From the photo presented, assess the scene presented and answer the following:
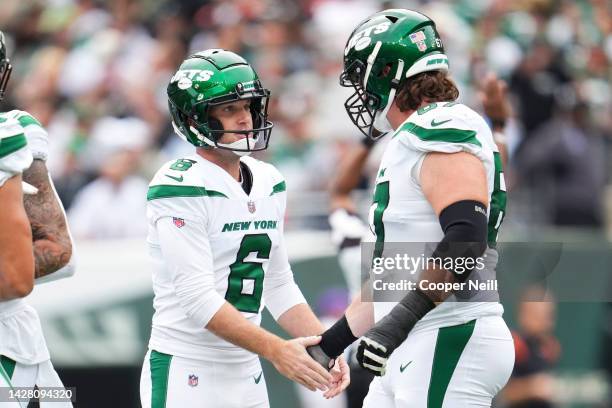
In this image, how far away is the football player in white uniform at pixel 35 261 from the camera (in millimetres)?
4844

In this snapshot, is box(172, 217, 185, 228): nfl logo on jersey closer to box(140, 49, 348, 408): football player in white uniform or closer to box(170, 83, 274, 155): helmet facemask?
box(140, 49, 348, 408): football player in white uniform

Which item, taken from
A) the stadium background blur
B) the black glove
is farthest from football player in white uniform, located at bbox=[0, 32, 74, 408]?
the stadium background blur

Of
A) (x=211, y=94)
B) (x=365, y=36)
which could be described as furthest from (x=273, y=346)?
(x=365, y=36)

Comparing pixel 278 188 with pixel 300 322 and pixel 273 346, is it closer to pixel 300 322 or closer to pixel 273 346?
pixel 300 322

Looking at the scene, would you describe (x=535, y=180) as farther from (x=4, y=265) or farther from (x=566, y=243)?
(x=4, y=265)

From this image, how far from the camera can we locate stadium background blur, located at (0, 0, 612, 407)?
8586 mm

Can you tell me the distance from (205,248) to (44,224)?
68cm

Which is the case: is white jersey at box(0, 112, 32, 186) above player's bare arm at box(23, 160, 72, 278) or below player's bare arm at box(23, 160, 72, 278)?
above

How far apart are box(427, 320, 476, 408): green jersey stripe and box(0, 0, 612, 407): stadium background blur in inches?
148

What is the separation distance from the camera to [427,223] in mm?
4684

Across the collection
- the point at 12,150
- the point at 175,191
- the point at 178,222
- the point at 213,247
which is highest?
the point at 12,150

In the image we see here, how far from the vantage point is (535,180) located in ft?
37.0

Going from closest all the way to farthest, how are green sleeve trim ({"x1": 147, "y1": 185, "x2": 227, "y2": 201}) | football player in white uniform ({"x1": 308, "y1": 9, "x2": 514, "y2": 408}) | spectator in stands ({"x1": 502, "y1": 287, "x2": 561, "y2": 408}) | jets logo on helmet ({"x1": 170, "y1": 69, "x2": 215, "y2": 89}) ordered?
football player in white uniform ({"x1": 308, "y1": 9, "x2": 514, "y2": 408}) → green sleeve trim ({"x1": 147, "y1": 185, "x2": 227, "y2": 201}) → jets logo on helmet ({"x1": 170, "y1": 69, "x2": 215, "y2": 89}) → spectator in stands ({"x1": 502, "y1": 287, "x2": 561, "y2": 408})

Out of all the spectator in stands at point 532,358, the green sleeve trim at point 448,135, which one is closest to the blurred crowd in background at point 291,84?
the spectator in stands at point 532,358
